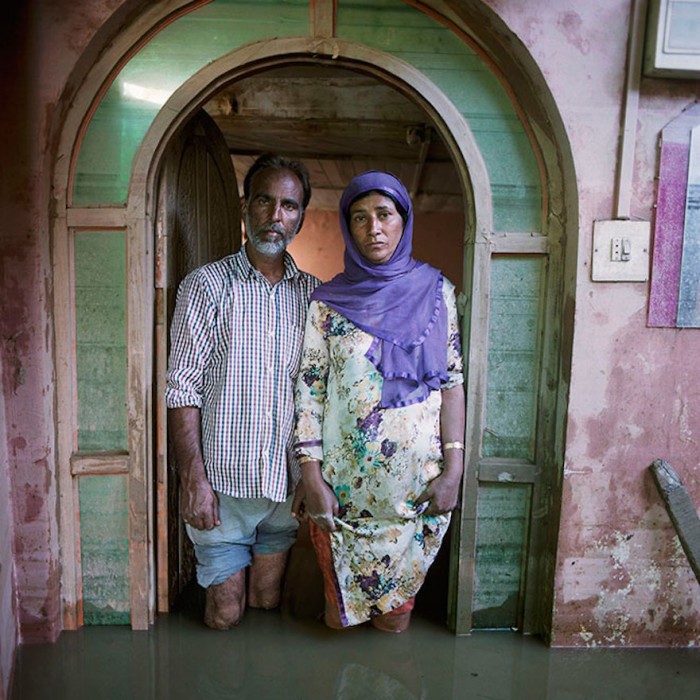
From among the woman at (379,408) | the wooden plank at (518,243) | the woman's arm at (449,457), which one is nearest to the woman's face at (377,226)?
the woman at (379,408)

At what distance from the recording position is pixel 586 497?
228cm

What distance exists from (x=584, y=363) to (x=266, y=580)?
1613 millimetres

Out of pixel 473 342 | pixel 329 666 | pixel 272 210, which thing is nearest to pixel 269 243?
pixel 272 210

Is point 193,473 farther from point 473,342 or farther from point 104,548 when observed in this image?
point 473,342

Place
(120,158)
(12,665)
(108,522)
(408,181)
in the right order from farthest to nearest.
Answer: (408,181), (108,522), (120,158), (12,665)

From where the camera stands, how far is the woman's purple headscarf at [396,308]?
2154 mm

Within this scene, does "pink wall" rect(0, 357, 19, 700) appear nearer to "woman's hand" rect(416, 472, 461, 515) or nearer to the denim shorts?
the denim shorts

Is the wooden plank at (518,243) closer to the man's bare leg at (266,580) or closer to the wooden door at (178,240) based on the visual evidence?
the wooden door at (178,240)

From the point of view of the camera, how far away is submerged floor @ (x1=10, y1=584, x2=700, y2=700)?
6.86ft

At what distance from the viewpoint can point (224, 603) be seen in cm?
242

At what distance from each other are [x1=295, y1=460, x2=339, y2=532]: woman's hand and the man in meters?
0.12

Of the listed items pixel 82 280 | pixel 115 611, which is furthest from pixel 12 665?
pixel 82 280

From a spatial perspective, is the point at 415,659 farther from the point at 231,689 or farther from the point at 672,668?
the point at 672,668

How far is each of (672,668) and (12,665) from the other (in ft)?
8.02
